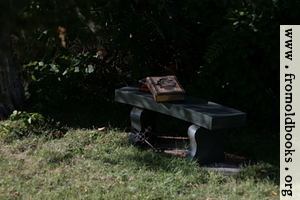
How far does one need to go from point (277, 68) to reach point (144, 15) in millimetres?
1647

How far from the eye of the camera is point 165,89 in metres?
4.75

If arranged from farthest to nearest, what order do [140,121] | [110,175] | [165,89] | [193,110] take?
1. [140,121]
2. [165,89]
3. [193,110]
4. [110,175]

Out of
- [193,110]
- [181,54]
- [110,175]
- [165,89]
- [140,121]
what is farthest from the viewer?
[181,54]

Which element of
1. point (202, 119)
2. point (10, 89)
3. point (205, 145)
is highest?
point (10, 89)

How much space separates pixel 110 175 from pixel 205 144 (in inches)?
36.6

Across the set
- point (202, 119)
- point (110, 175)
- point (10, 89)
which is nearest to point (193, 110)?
point (202, 119)

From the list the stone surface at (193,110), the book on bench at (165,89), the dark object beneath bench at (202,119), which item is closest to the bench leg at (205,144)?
the dark object beneath bench at (202,119)

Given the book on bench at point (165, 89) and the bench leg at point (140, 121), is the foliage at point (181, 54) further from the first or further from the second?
the bench leg at point (140, 121)

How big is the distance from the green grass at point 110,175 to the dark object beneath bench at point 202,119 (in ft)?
0.61

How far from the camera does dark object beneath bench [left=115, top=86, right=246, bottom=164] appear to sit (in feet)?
14.1

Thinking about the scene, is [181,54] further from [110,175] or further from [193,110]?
[110,175]

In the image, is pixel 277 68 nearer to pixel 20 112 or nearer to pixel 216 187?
pixel 216 187

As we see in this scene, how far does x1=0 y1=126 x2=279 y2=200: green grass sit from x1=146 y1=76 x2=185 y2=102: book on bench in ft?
1.92

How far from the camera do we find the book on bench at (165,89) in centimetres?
470
